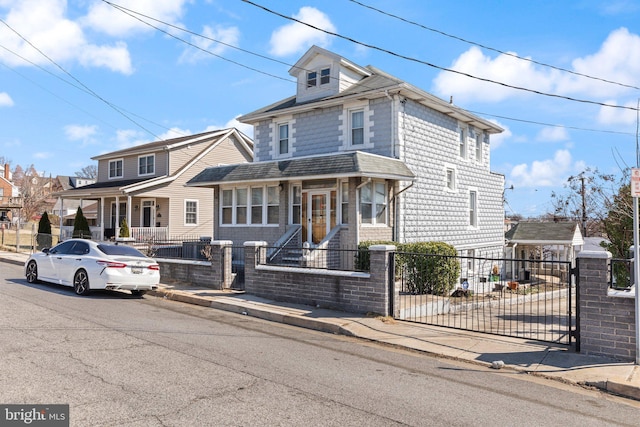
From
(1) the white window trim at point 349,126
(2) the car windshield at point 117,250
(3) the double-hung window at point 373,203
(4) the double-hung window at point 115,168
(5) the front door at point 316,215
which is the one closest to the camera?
(2) the car windshield at point 117,250

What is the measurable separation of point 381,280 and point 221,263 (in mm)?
5668

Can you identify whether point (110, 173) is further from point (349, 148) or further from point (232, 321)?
point (232, 321)

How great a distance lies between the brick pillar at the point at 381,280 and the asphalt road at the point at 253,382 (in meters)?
1.68

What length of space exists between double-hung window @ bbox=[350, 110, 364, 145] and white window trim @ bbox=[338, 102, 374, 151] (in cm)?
12

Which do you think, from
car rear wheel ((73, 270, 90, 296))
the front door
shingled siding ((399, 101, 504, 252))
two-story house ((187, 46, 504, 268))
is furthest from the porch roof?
car rear wheel ((73, 270, 90, 296))

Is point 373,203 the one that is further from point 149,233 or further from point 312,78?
point 149,233

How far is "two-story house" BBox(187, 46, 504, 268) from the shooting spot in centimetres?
1773

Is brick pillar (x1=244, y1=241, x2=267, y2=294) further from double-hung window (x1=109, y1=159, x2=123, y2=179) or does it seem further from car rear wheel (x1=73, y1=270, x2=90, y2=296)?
double-hung window (x1=109, y1=159, x2=123, y2=179)

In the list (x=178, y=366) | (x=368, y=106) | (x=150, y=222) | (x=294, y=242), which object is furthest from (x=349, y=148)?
(x=150, y=222)

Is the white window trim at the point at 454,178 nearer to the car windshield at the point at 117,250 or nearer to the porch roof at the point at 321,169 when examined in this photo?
the porch roof at the point at 321,169

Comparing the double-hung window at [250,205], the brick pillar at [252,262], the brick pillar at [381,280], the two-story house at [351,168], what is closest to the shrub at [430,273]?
the two-story house at [351,168]

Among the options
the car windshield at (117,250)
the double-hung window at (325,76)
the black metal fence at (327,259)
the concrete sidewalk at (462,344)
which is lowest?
the concrete sidewalk at (462,344)

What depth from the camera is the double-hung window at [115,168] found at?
34.7 m

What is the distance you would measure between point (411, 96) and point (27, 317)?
1489cm
